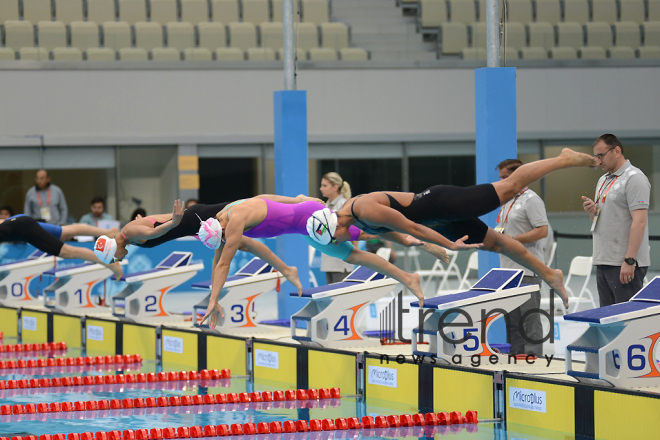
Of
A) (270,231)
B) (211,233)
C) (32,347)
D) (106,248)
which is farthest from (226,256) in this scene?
(32,347)

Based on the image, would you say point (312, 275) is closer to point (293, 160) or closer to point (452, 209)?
point (293, 160)

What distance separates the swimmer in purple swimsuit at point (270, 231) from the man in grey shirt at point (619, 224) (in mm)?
1259

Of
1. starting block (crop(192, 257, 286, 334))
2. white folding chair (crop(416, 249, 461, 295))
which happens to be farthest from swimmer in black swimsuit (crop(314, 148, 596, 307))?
white folding chair (crop(416, 249, 461, 295))

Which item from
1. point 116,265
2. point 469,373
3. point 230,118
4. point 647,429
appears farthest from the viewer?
point 230,118

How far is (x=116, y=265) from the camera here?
9.27 meters

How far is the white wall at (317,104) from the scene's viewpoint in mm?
14820

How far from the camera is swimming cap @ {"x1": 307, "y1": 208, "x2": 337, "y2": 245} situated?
581cm

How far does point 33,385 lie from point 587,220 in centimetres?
775

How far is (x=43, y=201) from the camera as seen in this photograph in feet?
42.0

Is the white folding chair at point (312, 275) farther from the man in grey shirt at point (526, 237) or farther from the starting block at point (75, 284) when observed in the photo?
the man in grey shirt at point (526, 237)

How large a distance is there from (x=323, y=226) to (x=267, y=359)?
6.74 ft

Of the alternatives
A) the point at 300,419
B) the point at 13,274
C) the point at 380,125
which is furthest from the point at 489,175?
the point at 380,125

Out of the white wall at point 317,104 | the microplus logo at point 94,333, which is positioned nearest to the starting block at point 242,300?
the microplus logo at point 94,333

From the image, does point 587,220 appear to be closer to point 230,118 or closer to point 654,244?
point 654,244
